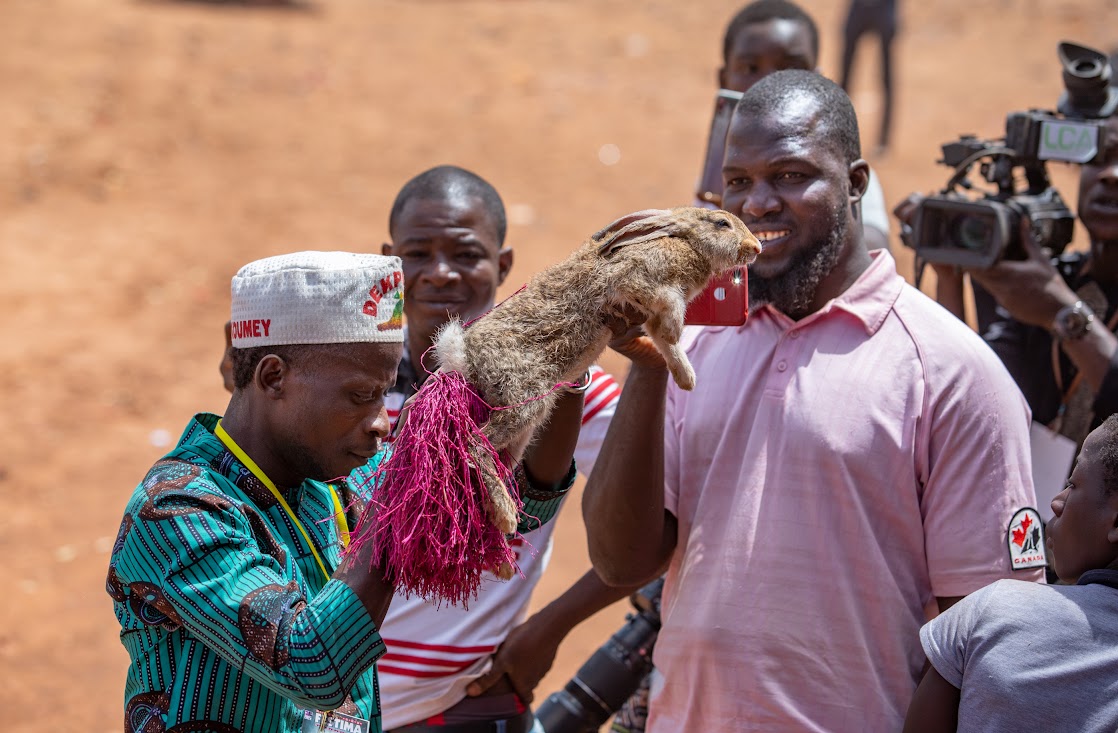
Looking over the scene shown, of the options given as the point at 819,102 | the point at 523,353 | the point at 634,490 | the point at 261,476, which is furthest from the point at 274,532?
the point at 819,102

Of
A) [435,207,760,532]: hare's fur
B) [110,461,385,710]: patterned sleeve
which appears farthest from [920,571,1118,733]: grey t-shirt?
[110,461,385,710]: patterned sleeve

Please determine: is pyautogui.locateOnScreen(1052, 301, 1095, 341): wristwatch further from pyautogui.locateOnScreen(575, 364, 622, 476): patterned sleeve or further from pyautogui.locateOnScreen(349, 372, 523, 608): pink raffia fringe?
pyautogui.locateOnScreen(349, 372, 523, 608): pink raffia fringe

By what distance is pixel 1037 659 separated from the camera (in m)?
2.22

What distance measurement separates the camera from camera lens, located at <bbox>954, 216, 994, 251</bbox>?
151 inches

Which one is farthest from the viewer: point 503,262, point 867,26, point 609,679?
point 867,26

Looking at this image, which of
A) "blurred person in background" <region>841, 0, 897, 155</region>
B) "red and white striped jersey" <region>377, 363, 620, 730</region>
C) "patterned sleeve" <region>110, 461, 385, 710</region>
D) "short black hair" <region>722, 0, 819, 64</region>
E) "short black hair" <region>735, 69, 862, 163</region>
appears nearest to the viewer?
"patterned sleeve" <region>110, 461, 385, 710</region>

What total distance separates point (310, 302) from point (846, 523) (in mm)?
1377

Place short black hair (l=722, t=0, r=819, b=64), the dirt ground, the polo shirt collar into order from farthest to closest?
the dirt ground
short black hair (l=722, t=0, r=819, b=64)
the polo shirt collar

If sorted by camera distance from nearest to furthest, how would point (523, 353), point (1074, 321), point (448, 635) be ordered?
point (523, 353) < point (448, 635) < point (1074, 321)

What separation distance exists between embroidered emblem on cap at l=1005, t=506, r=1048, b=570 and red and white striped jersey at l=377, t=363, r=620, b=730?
1.21 metres

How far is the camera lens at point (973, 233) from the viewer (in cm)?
383

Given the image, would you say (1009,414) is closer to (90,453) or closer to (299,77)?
(90,453)

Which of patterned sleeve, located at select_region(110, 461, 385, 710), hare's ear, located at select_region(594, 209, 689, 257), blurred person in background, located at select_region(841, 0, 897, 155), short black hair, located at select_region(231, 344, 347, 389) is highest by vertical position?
blurred person in background, located at select_region(841, 0, 897, 155)

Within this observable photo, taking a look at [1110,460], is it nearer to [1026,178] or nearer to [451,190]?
[1026,178]
